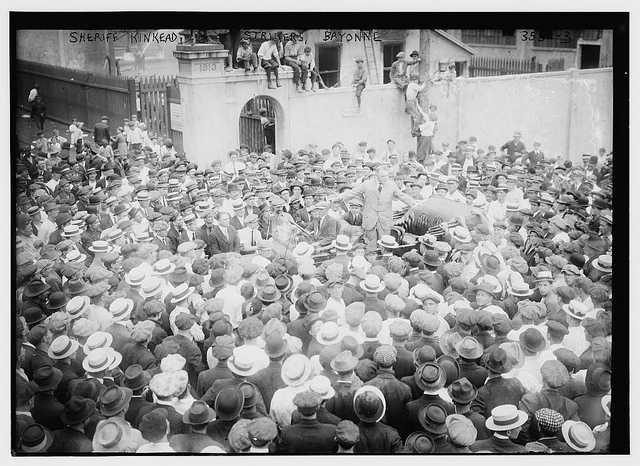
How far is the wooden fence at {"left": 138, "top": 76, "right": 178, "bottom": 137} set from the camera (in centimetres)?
797

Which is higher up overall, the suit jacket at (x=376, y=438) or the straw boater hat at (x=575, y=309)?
the straw boater hat at (x=575, y=309)

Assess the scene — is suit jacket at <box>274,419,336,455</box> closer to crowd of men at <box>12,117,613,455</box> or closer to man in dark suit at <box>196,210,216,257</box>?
crowd of men at <box>12,117,613,455</box>

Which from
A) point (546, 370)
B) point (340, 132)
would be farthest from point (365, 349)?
point (340, 132)

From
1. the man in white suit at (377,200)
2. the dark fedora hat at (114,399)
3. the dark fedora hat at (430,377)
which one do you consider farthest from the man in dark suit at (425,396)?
the dark fedora hat at (114,399)

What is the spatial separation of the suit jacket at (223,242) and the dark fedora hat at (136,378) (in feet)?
4.12

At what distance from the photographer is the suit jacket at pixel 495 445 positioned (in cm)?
750

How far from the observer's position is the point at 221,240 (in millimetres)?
7938

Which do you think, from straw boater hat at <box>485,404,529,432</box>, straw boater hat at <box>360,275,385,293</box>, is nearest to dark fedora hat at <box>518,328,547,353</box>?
straw boater hat at <box>485,404,529,432</box>

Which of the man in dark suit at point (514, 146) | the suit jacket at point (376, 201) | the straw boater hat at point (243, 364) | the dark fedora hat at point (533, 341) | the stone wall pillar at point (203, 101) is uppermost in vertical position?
the stone wall pillar at point (203, 101)

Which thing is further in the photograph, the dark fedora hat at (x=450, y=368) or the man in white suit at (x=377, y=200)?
the man in white suit at (x=377, y=200)

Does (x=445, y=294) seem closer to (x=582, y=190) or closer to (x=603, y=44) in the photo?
(x=582, y=190)

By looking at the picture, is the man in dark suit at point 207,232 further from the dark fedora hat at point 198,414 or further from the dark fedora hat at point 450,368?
the dark fedora hat at point 450,368

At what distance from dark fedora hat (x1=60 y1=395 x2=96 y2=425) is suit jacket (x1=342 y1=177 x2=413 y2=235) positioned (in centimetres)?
295

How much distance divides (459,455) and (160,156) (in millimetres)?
3879
